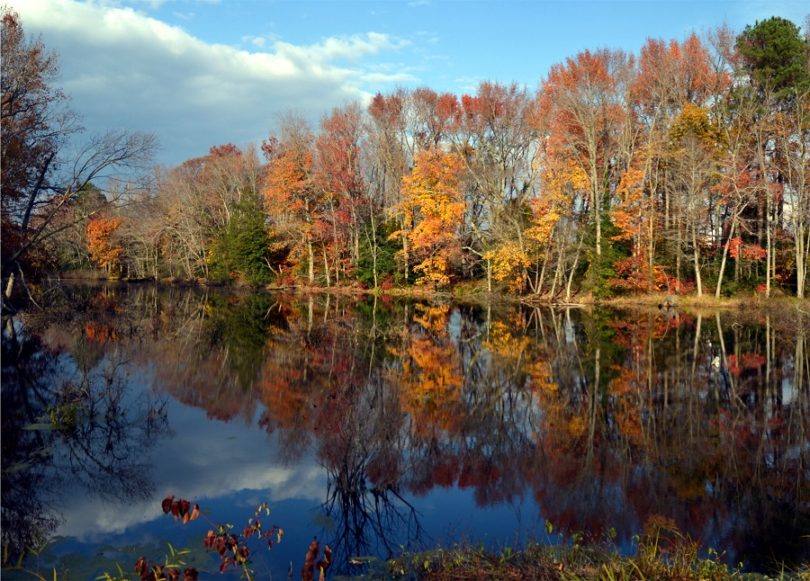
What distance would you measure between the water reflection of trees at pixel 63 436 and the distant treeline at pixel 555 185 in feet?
19.9

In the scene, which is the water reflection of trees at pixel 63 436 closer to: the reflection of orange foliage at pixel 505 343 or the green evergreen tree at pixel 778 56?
the reflection of orange foliage at pixel 505 343

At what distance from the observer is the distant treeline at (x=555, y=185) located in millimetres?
31078

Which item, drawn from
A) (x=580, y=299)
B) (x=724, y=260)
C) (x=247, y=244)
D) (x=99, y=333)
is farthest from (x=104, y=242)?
(x=724, y=260)

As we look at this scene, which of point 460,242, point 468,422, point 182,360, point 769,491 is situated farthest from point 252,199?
point 769,491

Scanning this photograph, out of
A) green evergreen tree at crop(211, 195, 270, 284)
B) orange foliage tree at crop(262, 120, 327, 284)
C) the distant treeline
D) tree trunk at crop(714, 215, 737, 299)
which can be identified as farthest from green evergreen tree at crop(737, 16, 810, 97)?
green evergreen tree at crop(211, 195, 270, 284)

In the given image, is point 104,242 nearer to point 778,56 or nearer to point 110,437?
point 110,437

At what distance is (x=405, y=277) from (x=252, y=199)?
15.8 m

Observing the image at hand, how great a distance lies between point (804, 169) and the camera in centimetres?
2980

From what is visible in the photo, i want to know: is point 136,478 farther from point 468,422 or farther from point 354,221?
point 354,221

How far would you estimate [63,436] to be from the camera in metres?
10.9

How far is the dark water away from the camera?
745 cm

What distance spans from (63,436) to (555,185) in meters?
30.2

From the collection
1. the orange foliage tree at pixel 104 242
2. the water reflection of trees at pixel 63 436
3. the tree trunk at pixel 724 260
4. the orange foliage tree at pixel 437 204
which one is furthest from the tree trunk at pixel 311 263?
the water reflection of trees at pixel 63 436

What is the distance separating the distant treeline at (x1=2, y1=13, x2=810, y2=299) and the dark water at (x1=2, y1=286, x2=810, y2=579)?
8.69 meters
